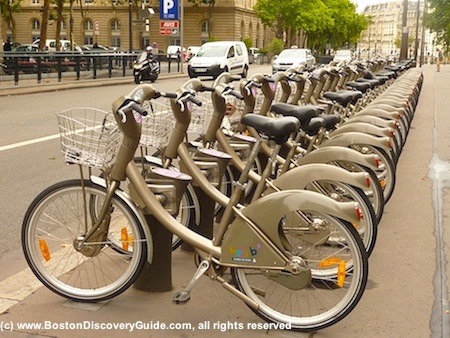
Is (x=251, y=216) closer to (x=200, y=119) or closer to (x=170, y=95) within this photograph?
(x=170, y=95)

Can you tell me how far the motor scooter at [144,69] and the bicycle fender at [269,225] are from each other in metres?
23.1

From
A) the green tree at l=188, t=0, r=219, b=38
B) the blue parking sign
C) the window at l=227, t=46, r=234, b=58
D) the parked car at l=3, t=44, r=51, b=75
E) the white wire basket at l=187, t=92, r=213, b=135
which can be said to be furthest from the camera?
the green tree at l=188, t=0, r=219, b=38

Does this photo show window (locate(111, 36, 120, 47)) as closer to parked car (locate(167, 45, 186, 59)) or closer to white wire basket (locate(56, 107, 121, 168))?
parked car (locate(167, 45, 186, 59))

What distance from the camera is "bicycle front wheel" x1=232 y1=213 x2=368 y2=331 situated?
134 inches

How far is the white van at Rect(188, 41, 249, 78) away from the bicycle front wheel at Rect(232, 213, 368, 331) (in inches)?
1004

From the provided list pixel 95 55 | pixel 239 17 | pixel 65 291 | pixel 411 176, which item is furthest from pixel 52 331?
pixel 239 17

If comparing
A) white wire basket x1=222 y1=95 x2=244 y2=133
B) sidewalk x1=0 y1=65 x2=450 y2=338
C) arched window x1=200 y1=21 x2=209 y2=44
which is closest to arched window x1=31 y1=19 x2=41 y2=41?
arched window x1=200 y1=21 x2=209 y2=44

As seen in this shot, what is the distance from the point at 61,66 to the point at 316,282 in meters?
21.3

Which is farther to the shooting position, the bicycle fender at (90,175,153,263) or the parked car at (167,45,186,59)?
the parked car at (167,45,186,59)

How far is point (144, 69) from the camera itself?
26.1m

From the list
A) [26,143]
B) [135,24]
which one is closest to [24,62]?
[26,143]

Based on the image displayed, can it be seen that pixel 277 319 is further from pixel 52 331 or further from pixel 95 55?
pixel 95 55

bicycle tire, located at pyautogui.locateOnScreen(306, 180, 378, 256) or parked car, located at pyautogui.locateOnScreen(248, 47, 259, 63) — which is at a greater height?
bicycle tire, located at pyautogui.locateOnScreen(306, 180, 378, 256)

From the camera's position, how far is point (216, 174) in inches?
171
